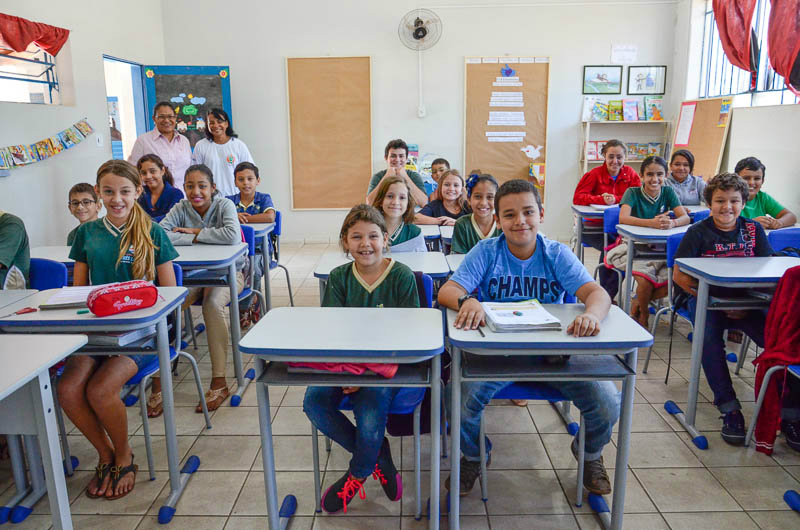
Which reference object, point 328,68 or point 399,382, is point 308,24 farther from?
point 399,382

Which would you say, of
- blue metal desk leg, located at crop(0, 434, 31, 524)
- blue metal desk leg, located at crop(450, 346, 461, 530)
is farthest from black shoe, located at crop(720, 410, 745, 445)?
blue metal desk leg, located at crop(0, 434, 31, 524)

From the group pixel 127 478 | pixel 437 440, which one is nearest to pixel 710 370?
pixel 437 440

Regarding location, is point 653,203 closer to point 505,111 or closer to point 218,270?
point 218,270

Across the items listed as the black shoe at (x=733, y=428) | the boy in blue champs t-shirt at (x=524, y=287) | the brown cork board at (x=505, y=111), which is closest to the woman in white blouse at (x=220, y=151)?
the brown cork board at (x=505, y=111)

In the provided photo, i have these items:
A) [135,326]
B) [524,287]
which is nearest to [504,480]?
[524,287]

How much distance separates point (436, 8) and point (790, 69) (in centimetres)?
352

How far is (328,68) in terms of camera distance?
253 inches

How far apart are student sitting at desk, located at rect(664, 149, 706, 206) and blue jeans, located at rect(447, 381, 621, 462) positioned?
2976mm

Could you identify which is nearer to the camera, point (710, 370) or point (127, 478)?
point (127, 478)

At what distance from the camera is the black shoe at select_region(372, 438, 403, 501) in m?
1.95

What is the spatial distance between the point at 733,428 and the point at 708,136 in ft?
12.7

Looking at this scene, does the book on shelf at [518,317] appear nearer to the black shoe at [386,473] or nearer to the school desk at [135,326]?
the black shoe at [386,473]

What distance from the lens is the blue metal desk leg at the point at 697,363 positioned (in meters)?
2.36

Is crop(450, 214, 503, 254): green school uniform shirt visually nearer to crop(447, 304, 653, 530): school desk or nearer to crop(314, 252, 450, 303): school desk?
crop(314, 252, 450, 303): school desk
